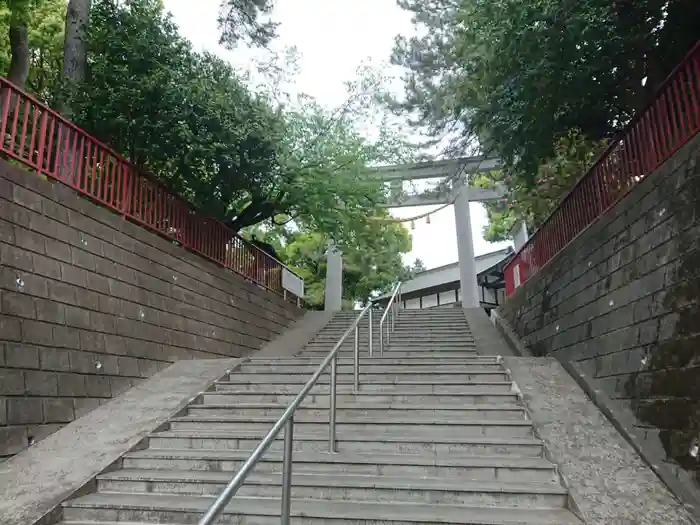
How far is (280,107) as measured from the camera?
366 inches

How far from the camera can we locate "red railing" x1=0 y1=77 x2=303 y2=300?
466cm

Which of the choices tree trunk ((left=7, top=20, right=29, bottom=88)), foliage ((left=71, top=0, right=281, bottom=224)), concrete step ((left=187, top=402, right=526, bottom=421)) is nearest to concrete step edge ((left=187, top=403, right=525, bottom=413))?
concrete step ((left=187, top=402, right=526, bottom=421))

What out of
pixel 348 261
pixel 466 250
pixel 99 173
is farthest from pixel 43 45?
pixel 348 261

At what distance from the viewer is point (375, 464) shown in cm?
381

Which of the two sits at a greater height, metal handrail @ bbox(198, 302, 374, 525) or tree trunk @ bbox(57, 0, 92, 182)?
tree trunk @ bbox(57, 0, 92, 182)

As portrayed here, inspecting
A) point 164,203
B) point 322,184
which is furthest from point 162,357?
point 322,184

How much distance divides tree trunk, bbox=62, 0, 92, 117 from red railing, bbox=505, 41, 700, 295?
6400mm

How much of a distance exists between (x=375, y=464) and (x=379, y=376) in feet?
6.71

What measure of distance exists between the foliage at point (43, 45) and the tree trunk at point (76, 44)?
1.21 m

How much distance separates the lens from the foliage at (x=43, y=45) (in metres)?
8.52

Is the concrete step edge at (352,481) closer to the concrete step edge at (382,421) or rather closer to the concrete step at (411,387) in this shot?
the concrete step edge at (382,421)

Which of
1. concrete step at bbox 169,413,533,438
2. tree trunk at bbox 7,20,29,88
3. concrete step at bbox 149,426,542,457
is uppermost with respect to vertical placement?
tree trunk at bbox 7,20,29,88

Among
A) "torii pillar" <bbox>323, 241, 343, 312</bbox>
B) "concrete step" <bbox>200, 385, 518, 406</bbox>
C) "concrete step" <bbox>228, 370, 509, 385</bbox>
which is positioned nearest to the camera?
"concrete step" <bbox>200, 385, 518, 406</bbox>

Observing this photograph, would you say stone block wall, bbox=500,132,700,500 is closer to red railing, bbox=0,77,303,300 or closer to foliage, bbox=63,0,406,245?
foliage, bbox=63,0,406,245
